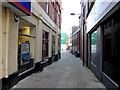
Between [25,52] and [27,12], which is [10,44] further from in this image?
[25,52]

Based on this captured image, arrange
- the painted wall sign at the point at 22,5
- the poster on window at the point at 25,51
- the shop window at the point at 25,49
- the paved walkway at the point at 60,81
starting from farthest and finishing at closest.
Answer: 1. the poster on window at the point at 25,51
2. the shop window at the point at 25,49
3. the paved walkway at the point at 60,81
4. the painted wall sign at the point at 22,5

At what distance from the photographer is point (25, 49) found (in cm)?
749

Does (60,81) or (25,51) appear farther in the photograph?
(25,51)

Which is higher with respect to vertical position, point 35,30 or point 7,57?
point 35,30

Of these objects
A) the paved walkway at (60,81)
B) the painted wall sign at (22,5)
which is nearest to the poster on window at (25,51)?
the paved walkway at (60,81)

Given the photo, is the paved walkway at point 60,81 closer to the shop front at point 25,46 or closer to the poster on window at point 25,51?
the shop front at point 25,46

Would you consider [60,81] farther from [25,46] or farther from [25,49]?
[25,46]

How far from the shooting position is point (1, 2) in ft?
14.6

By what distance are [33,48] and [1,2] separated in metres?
4.52

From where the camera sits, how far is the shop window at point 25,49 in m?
6.95

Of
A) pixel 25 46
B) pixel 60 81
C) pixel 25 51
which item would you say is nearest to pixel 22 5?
pixel 25 46

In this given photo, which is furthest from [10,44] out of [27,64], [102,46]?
[102,46]

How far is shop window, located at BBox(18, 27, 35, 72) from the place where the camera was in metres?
6.95

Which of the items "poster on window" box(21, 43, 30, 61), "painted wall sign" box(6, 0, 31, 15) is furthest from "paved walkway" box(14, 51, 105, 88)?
"painted wall sign" box(6, 0, 31, 15)
